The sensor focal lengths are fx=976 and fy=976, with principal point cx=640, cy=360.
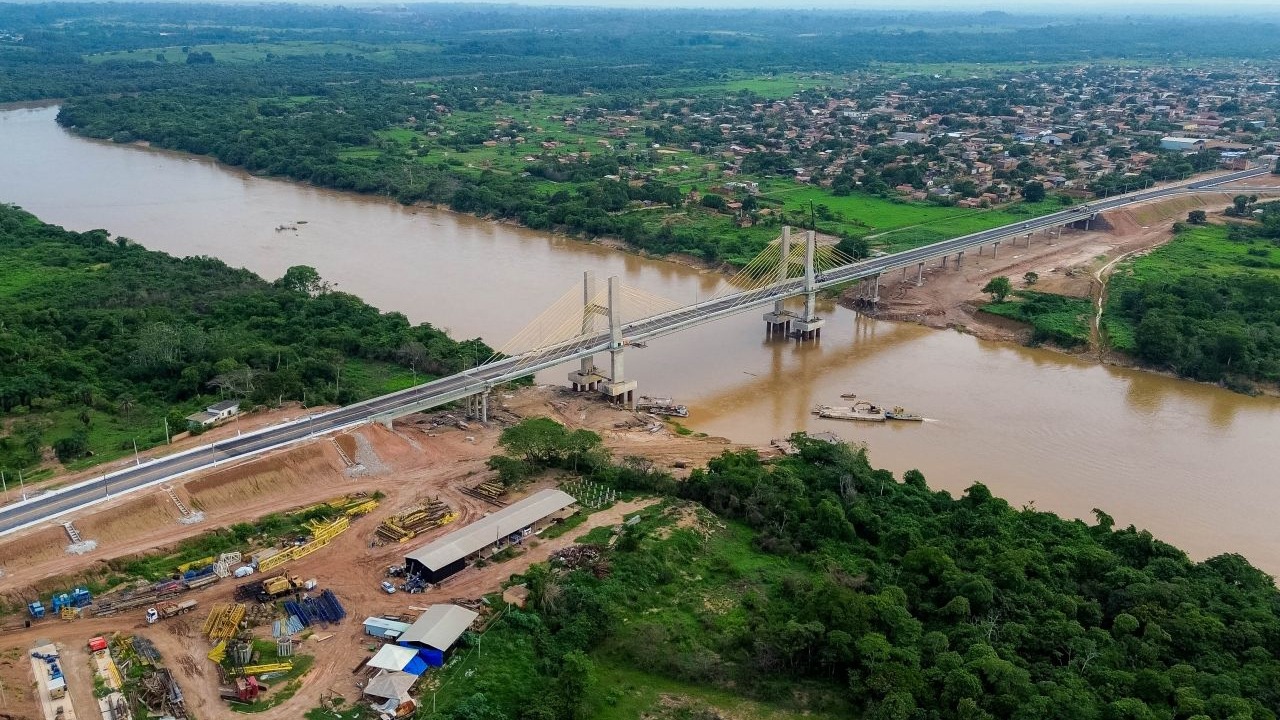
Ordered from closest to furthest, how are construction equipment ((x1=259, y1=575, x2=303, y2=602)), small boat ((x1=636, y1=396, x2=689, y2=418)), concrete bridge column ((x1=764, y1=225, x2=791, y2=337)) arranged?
1. construction equipment ((x1=259, y1=575, x2=303, y2=602))
2. small boat ((x1=636, y1=396, x2=689, y2=418))
3. concrete bridge column ((x1=764, y1=225, x2=791, y2=337))

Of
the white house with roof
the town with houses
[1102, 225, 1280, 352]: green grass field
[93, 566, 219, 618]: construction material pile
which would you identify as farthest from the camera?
the town with houses

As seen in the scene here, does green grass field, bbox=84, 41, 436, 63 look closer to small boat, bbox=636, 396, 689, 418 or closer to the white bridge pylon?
the white bridge pylon

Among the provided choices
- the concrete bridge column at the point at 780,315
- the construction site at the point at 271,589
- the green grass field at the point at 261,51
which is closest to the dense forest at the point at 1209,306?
the concrete bridge column at the point at 780,315

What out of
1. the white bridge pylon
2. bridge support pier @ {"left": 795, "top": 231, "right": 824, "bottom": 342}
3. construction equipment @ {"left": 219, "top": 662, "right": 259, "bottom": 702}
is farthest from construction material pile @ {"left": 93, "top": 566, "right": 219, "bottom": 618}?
bridge support pier @ {"left": 795, "top": 231, "right": 824, "bottom": 342}

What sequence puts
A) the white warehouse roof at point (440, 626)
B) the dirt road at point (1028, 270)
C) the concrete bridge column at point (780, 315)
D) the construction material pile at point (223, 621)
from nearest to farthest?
the white warehouse roof at point (440, 626) < the construction material pile at point (223, 621) < the concrete bridge column at point (780, 315) < the dirt road at point (1028, 270)

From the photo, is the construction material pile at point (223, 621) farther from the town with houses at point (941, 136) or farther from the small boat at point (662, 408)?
the town with houses at point (941, 136)

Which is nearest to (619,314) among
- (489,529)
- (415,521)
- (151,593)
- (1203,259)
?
(415,521)

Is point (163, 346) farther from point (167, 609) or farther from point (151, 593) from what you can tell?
point (167, 609)
